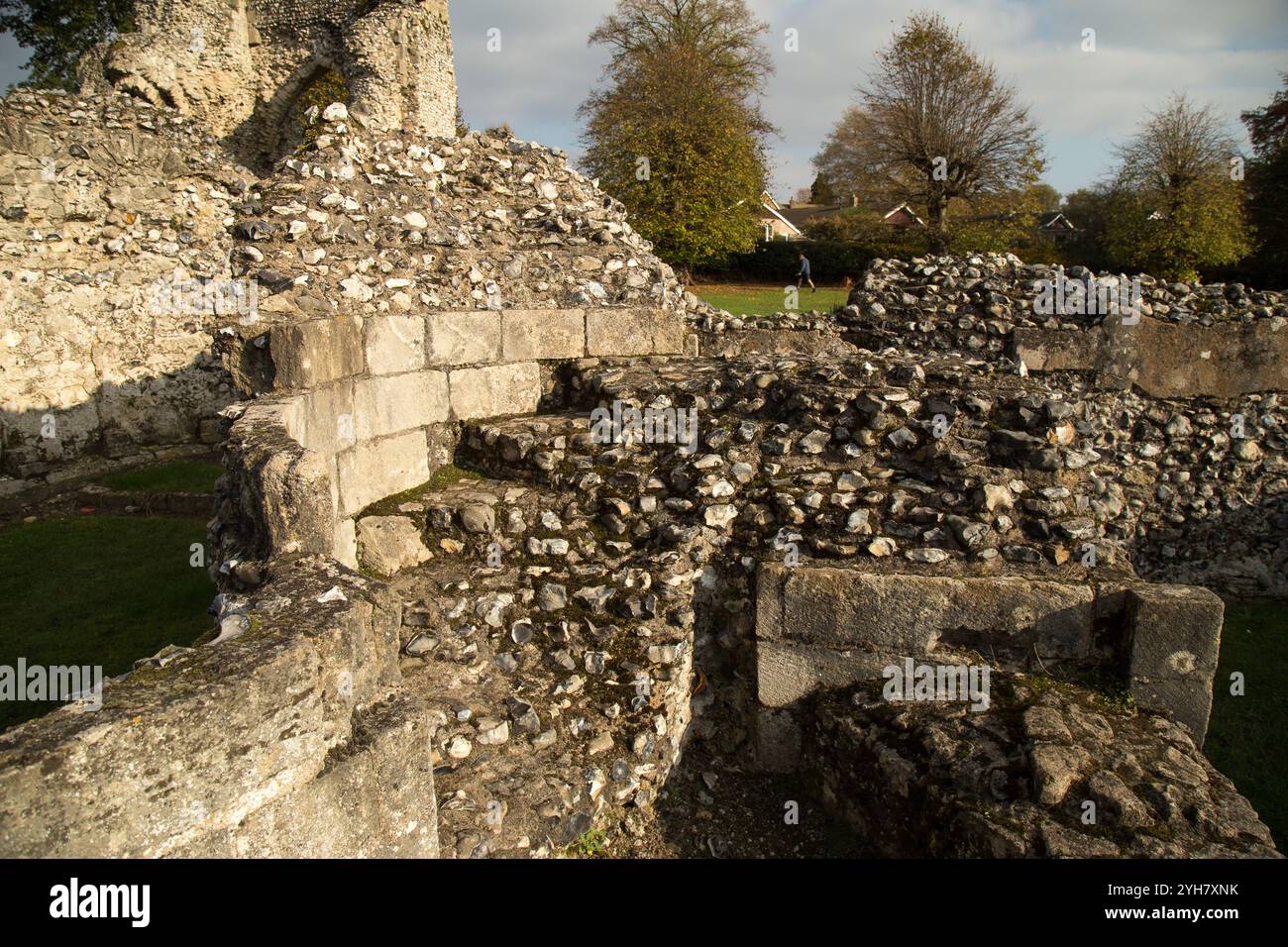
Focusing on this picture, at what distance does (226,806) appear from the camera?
2111 mm

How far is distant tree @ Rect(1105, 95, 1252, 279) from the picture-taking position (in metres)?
23.9

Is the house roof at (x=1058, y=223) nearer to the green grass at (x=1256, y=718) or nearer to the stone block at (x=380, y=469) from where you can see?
the green grass at (x=1256, y=718)

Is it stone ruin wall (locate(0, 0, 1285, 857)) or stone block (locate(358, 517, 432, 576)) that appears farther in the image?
stone block (locate(358, 517, 432, 576))

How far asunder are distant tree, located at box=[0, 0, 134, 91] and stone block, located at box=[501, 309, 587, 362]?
79.5 ft

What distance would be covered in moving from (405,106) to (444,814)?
18.8 meters

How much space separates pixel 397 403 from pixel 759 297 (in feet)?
56.6

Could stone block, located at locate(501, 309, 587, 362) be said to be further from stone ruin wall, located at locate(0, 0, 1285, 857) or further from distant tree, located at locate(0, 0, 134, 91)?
distant tree, located at locate(0, 0, 134, 91)

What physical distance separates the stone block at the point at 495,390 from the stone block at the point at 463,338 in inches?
3.8

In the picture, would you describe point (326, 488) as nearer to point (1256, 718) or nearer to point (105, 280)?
point (1256, 718)

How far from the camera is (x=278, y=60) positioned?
19.2 meters

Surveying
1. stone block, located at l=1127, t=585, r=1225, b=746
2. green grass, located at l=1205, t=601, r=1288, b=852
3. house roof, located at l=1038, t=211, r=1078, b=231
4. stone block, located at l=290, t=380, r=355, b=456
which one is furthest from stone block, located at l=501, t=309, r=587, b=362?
house roof, located at l=1038, t=211, r=1078, b=231

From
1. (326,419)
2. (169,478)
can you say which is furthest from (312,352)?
(169,478)

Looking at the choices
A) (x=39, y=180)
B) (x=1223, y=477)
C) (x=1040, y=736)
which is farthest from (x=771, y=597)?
(x=39, y=180)
